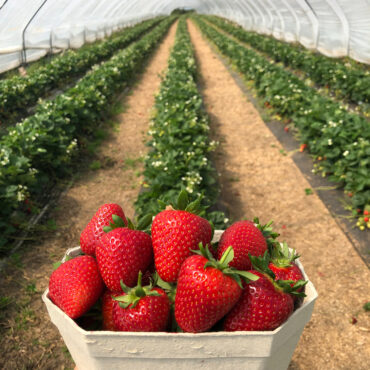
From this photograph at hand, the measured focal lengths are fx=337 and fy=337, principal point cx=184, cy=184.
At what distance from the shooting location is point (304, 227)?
474 centimetres

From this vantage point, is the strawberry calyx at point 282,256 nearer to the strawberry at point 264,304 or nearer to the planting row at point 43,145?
the strawberry at point 264,304

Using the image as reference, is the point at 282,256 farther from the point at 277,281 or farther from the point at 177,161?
the point at 177,161

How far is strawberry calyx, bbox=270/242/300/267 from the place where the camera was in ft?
3.84

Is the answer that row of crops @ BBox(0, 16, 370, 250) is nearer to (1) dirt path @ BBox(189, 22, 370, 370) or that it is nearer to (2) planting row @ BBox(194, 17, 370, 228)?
(2) planting row @ BBox(194, 17, 370, 228)

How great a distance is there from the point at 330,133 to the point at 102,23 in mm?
20035

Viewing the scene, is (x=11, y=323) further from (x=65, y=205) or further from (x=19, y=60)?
(x=19, y=60)

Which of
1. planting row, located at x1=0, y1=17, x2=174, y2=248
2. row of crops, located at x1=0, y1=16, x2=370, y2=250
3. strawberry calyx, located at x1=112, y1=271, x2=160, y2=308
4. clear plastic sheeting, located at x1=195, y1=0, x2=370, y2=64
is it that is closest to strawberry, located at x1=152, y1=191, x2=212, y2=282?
strawberry calyx, located at x1=112, y1=271, x2=160, y2=308

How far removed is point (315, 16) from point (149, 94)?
7570 mm

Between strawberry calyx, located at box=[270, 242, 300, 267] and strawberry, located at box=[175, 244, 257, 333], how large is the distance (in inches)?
8.2

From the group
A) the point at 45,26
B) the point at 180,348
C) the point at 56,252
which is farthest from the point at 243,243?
the point at 45,26

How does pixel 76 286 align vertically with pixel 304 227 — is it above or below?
above

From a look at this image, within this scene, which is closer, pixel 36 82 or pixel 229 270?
pixel 229 270

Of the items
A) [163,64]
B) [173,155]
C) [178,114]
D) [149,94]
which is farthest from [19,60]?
[173,155]

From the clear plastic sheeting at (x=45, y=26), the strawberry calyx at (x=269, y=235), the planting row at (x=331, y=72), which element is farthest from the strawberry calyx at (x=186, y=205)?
the clear plastic sheeting at (x=45, y=26)
